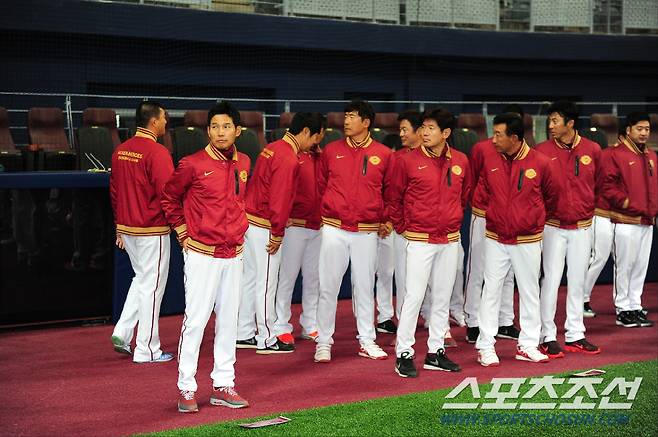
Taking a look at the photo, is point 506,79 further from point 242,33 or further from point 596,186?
point 596,186

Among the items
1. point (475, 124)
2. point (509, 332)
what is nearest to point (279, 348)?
point (509, 332)

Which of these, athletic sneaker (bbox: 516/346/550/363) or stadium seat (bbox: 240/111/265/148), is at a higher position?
stadium seat (bbox: 240/111/265/148)

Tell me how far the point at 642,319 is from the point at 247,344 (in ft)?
15.2

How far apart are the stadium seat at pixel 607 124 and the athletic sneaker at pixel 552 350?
9.26 m

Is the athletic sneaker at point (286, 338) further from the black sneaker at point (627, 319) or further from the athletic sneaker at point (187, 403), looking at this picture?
the black sneaker at point (627, 319)

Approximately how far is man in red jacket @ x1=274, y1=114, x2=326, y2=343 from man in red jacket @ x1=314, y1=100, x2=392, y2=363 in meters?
0.60

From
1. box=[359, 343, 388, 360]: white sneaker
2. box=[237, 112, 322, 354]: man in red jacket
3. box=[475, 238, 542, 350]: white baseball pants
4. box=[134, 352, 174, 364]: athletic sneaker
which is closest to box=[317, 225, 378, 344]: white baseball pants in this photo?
box=[359, 343, 388, 360]: white sneaker

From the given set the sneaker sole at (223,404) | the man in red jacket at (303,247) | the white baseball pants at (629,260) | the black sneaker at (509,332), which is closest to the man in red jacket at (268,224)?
the man in red jacket at (303,247)

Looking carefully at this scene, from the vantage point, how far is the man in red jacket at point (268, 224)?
823 cm

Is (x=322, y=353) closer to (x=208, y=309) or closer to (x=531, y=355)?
(x=531, y=355)

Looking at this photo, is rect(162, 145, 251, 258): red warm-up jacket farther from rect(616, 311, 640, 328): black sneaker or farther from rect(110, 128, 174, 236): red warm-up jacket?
rect(616, 311, 640, 328): black sneaker

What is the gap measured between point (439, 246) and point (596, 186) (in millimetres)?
2868

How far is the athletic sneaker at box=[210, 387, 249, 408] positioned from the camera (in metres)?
6.56

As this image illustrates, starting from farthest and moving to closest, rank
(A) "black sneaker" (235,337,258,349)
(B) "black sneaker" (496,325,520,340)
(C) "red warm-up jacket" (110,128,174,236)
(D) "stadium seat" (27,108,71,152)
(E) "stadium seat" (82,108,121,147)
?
(E) "stadium seat" (82,108,121,147), (D) "stadium seat" (27,108,71,152), (B) "black sneaker" (496,325,520,340), (A) "black sneaker" (235,337,258,349), (C) "red warm-up jacket" (110,128,174,236)
